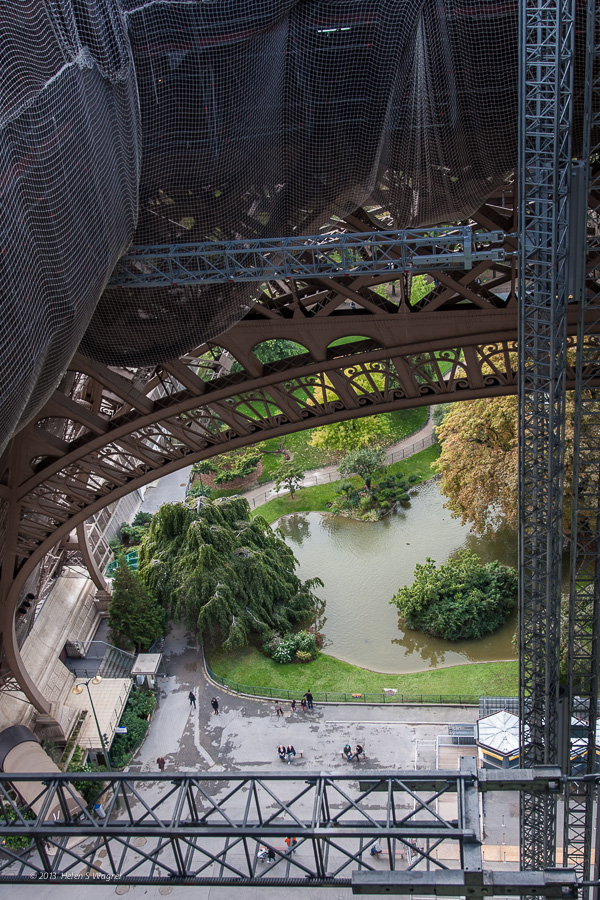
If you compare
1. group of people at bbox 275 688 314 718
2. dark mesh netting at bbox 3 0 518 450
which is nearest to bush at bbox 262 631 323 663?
group of people at bbox 275 688 314 718

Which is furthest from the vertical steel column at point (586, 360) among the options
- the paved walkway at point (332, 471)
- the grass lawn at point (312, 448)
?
the grass lawn at point (312, 448)

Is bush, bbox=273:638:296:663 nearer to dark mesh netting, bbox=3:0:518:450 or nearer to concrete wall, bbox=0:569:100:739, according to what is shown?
concrete wall, bbox=0:569:100:739

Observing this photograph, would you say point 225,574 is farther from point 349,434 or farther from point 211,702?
point 349,434

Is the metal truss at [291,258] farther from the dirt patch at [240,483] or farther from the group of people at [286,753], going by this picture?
the dirt patch at [240,483]

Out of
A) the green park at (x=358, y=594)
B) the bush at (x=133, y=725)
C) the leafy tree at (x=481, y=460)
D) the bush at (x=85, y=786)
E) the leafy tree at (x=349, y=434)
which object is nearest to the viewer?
the bush at (x=85, y=786)

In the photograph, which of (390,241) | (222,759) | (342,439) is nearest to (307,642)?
(222,759)

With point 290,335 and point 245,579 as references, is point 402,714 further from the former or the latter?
point 290,335
